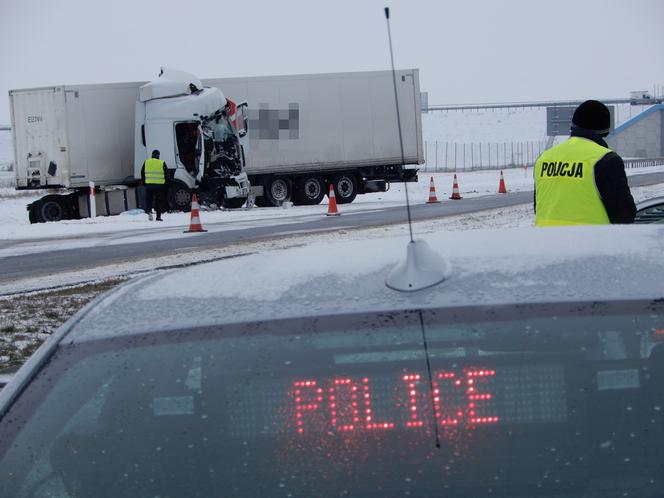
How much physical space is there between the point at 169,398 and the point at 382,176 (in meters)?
34.1

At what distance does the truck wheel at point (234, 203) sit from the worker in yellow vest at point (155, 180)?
3670mm

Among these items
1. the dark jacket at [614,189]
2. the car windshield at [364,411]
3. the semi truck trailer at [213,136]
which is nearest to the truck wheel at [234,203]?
the semi truck trailer at [213,136]

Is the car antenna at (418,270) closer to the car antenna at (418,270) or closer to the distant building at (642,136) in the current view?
the car antenna at (418,270)

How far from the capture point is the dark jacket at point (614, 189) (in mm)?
6355

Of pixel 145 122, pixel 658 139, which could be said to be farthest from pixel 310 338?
pixel 658 139

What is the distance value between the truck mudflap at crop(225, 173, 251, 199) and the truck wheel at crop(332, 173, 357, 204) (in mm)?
4877

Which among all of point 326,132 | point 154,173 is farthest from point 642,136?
point 154,173

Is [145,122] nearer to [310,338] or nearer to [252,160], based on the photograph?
[252,160]

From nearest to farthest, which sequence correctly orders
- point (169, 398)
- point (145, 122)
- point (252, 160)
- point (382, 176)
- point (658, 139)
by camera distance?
point (169, 398) < point (145, 122) < point (252, 160) < point (382, 176) < point (658, 139)

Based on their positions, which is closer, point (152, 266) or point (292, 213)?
point (152, 266)

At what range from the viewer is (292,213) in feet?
99.8

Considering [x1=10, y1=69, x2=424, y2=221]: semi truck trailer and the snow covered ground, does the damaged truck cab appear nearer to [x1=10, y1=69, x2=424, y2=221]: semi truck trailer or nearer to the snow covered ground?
[x1=10, y1=69, x2=424, y2=221]: semi truck trailer

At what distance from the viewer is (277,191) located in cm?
3447

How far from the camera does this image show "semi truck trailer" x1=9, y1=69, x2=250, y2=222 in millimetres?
29609
